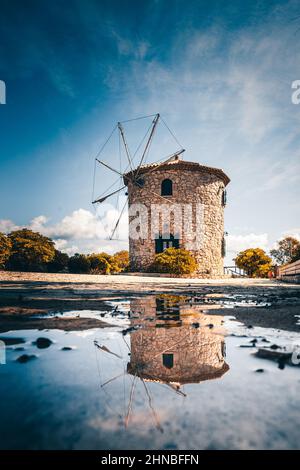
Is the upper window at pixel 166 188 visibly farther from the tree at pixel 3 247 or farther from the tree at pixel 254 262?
the tree at pixel 3 247

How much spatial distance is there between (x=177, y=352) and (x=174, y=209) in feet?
61.7

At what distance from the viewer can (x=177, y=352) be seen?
1308 millimetres

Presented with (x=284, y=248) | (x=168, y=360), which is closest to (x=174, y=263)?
(x=168, y=360)

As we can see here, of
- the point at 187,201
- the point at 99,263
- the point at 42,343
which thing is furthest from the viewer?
the point at 187,201

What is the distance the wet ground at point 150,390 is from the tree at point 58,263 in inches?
655

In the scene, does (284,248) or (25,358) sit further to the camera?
(284,248)

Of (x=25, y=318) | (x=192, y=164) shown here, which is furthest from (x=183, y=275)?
(x=25, y=318)

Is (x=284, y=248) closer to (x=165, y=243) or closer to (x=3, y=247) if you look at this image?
(x=165, y=243)

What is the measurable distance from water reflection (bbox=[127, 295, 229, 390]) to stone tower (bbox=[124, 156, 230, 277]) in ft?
56.9

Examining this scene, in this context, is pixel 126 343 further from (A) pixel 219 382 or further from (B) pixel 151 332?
(A) pixel 219 382

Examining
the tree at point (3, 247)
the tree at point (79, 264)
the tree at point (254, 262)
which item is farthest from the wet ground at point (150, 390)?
the tree at point (254, 262)

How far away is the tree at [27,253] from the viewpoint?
51.1 feet

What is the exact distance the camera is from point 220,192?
72.5 feet

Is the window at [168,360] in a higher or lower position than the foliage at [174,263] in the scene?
lower
